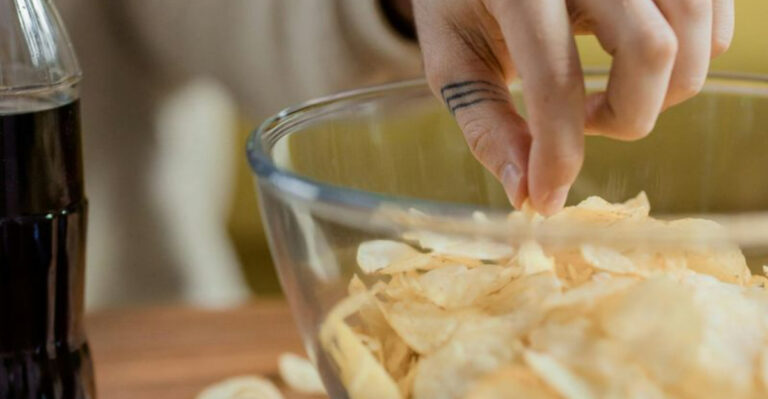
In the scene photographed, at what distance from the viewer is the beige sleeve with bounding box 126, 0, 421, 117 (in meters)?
1.23

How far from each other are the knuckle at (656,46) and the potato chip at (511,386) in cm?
14

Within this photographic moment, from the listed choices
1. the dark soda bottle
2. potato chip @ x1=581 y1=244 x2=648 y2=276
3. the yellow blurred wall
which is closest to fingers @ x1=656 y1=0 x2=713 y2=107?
potato chip @ x1=581 y1=244 x2=648 y2=276

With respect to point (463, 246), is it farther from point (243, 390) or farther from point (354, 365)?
point (243, 390)

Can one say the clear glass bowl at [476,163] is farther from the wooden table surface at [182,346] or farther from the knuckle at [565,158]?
the wooden table surface at [182,346]

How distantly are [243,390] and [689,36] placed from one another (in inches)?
18.1

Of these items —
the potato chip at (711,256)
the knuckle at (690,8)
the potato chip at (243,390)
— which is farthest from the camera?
the potato chip at (243,390)

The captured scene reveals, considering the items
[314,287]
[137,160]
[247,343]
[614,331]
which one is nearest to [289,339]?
[247,343]

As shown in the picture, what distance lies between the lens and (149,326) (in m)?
0.89

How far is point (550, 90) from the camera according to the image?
17.1 inches

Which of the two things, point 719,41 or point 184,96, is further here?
point 184,96

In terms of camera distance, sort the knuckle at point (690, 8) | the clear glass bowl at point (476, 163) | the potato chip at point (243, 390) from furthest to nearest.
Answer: the potato chip at point (243, 390), the clear glass bowl at point (476, 163), the knuckle at point (690, 8)

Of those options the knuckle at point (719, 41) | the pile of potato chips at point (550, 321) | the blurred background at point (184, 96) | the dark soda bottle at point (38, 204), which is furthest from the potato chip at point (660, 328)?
the blurred background at point (184, 96)

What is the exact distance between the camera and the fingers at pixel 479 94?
1.55 ft

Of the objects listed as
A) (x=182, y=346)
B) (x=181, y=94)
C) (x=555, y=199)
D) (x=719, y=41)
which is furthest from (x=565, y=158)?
(x=181, y=94)
